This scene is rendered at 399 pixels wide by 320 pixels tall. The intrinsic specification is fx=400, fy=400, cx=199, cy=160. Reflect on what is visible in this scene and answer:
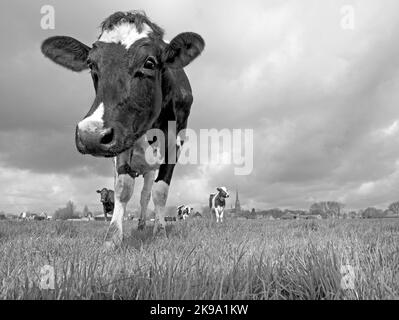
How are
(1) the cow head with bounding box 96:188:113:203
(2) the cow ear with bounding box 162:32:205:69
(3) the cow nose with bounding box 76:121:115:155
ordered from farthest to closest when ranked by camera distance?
(1) the cow head with bounding box 96:188:113:203
(2) the cow ear with bounding box 162:32:205:69
(3) the cow nose with bounding box 76:121:115:155

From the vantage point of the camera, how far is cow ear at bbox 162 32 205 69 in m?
6.30

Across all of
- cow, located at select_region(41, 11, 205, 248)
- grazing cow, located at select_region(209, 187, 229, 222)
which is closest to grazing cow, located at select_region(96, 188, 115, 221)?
grazing cow, located at select_region(209, 187, 229, 222)

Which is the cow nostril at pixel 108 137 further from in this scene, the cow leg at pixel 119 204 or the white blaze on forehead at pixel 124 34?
the cow leg at pixel 119 204

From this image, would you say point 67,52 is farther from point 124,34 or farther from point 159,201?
point 159,201

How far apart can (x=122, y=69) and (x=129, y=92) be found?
0.35 metres

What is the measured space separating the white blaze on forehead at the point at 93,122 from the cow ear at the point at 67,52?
2028mm

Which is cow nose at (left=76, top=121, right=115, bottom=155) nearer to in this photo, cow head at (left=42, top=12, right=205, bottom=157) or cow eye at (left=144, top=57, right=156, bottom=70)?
cow head at (left=42, top=12, right=205, bottom=157)

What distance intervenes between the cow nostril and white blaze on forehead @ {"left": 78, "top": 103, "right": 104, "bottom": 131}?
0.35ft

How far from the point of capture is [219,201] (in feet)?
94.6

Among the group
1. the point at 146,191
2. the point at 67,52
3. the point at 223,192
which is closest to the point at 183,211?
the point at 223,192

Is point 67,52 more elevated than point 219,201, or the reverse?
point 219,201

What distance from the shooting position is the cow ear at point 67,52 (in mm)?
6406
